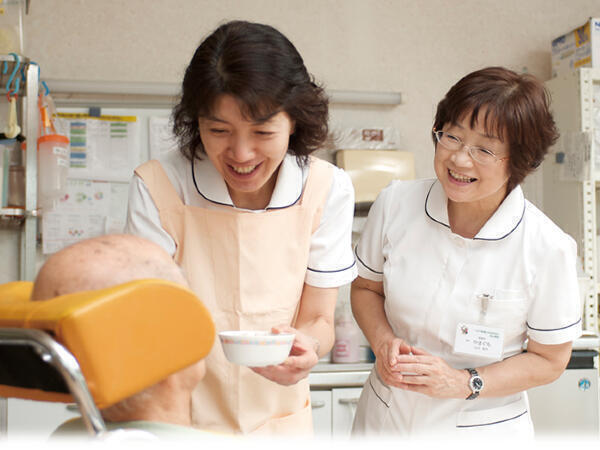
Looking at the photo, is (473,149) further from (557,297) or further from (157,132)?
(157,132)

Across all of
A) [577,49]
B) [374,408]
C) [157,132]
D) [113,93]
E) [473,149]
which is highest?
[577,49]

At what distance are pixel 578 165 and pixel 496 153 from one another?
5.22 feet

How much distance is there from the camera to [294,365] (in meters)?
1.25

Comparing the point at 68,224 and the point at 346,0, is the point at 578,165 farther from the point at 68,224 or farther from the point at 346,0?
the point at 68,224

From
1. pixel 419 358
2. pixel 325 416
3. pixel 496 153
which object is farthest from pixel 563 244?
pixel 325 416

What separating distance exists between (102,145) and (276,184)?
172 centimetres

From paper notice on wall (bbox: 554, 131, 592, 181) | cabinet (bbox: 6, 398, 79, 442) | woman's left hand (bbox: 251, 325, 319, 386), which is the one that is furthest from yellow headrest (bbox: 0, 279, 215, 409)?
paper notice on wall (bbox: 554, 131, 592, 181)

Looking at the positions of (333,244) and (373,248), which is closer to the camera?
(333,244)

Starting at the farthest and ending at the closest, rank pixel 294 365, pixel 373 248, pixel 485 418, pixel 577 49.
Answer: pixel 577 49 < pixel 373 248 < pixel 485 418 < pixel 294 365

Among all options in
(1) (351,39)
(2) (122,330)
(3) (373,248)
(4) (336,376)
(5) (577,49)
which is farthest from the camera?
(1) (351,39)

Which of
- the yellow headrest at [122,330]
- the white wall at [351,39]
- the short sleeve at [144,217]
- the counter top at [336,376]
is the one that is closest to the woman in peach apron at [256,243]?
the short sleeve at [144,217]

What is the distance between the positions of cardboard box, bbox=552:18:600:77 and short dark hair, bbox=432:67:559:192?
A: 1.58m

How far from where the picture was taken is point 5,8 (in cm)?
271

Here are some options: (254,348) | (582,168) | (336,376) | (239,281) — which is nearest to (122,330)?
(254,348)
